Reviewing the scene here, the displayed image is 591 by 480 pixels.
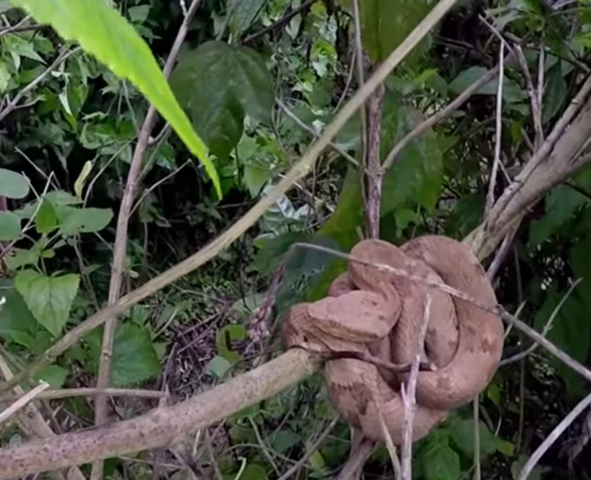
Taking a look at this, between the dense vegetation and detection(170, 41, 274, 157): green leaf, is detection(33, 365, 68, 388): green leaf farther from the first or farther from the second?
detection(170, 41, 274, 157): green leaf

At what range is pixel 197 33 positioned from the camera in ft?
11.1

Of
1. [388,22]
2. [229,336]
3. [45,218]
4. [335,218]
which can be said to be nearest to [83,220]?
[45,218]

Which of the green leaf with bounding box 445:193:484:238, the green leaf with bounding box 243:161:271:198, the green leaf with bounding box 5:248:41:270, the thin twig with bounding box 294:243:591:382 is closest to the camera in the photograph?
the thin twig with bounding box 294:243:591:382

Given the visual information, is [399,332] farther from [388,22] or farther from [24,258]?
[24,258]

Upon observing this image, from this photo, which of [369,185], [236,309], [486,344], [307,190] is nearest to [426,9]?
[369,185]

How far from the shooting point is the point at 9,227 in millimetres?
959

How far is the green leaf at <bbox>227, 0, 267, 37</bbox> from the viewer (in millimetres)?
986

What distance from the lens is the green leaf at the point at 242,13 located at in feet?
3.24

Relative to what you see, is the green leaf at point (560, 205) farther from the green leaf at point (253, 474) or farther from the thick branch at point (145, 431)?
the thick branch at point (145, 431)

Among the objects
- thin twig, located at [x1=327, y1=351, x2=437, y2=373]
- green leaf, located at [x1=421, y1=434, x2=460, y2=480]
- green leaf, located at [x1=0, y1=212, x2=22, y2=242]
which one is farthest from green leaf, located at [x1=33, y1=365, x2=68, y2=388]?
green leaf, located at [x1=421, y1=434, x2=460, y2=480]

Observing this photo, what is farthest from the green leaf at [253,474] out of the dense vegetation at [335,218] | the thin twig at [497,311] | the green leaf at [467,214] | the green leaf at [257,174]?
the green leaf at [257,174]

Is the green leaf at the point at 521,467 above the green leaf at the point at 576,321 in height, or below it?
below

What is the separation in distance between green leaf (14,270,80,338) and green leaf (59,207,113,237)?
0.30 ft

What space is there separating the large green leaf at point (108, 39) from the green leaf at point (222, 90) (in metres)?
0.81
